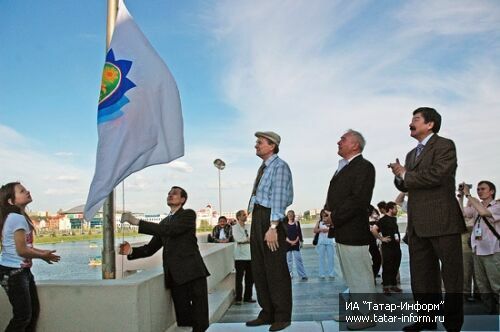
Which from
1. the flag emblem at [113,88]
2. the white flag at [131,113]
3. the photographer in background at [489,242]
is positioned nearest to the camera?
the white flag at [131,113]

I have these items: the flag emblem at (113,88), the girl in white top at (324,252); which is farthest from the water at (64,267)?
the girl in white top at (324,252)

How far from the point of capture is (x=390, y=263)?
8695 millimetres

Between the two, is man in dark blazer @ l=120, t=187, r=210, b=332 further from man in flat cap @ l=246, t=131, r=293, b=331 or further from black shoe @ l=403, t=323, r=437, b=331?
black shoe @ l=403, t=323, r=437, b=331

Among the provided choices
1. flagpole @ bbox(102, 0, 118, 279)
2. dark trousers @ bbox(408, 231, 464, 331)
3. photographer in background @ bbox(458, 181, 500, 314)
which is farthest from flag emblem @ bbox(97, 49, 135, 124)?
photographer in background @ bbox(458, 181, 500, 314)

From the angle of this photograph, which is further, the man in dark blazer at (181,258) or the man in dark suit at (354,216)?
the man in dark blazer at (181,258)

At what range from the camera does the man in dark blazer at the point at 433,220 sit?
3482mm

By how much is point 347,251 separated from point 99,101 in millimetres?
2778

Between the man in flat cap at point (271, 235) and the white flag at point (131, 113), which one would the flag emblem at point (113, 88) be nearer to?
the white flag at point (131, 113)

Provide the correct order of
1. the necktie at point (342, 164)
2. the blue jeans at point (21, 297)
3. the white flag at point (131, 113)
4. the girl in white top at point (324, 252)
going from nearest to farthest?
the blue jeans at point (21, 297) → the necktie at point (342, 164) → the white flag at point (131, 113) → the girl in white top at point (324, 252)

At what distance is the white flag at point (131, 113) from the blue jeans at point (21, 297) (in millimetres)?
705

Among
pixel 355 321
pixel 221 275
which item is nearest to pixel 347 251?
pixel 355 321

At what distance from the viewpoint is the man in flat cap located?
3.86m

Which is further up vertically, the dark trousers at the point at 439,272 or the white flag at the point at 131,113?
the white flag at the point at 131,113

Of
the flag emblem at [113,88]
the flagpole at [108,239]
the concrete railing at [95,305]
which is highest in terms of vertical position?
the flag emblem at [113,88]
